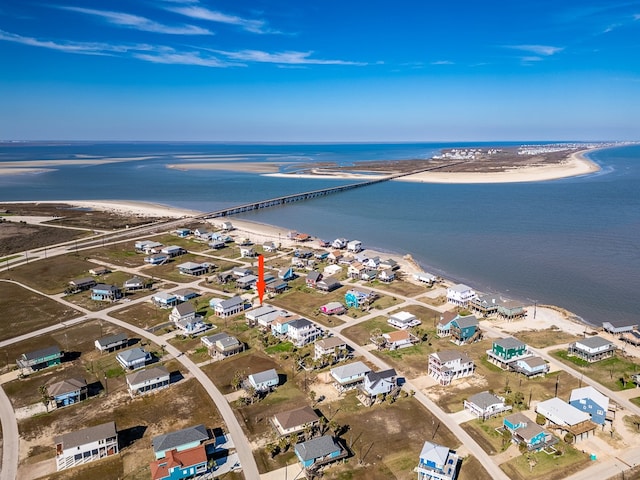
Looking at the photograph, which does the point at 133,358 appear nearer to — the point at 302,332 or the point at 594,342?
the point at 302,332

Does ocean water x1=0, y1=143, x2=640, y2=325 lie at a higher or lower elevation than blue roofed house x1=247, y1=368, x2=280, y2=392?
higher

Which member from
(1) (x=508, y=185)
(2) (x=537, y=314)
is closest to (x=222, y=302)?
(2) (x=537, y=314)

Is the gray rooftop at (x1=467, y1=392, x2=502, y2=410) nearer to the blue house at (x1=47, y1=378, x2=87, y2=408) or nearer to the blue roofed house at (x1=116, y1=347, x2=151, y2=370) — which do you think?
the blue roofed house at (x1=116, y1=347, x2=151, y2=370)

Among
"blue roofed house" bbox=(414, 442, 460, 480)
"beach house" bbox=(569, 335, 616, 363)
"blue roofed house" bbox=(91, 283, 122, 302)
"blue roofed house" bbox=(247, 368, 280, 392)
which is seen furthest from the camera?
"blue roofed house" bbox=(91, 283, 122, 302)

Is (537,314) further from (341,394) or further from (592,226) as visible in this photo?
(592,226)

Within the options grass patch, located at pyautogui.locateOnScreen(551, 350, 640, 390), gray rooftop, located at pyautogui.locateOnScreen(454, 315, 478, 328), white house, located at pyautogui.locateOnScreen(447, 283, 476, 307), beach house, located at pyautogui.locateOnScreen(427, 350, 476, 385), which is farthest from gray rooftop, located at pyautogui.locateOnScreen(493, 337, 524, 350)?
white house, located at pyautogui.locateOnScreen(447, 283, 476, 307)

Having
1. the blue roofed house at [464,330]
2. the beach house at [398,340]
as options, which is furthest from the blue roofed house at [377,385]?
the blue roofed house at [464,330]
